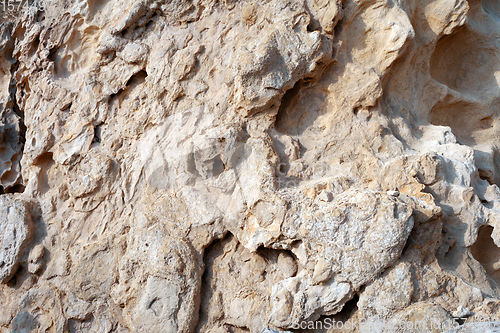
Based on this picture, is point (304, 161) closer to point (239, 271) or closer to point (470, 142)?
point (239, 271)

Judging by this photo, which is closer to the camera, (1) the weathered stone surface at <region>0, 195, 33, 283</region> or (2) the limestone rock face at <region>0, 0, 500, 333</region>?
(2) the limestone rock face at <region>0, 0, 500, 333</region>

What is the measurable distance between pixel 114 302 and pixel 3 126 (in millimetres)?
2562

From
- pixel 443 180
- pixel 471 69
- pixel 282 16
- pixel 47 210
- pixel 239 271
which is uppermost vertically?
pixel 282 16

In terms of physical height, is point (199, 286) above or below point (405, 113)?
above

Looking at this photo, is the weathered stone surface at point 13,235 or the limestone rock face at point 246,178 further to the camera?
the weathered stone surface at point 13,235

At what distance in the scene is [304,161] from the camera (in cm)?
326

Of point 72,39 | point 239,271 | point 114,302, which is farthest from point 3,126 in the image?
point 239,271

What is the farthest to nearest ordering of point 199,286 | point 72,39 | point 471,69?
point 471,69 → point 72,39 → point 199,286

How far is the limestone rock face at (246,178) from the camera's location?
109 inches

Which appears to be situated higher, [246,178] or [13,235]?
[13,235]

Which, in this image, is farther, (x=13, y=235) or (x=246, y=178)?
(x=13, y=235)

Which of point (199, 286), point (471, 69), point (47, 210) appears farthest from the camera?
point (471, 69)

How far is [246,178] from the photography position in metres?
3.16

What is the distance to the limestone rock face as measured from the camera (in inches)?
109
